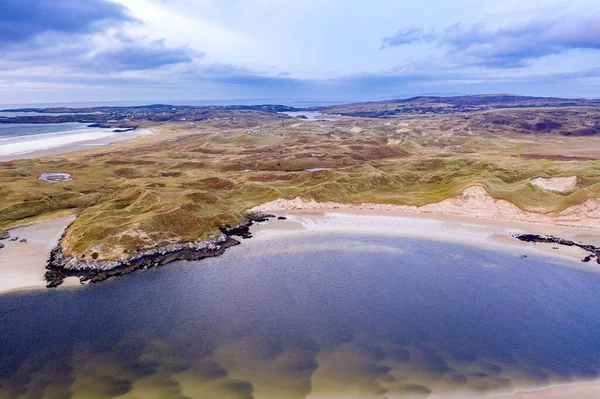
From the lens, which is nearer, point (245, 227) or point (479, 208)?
point (245, 227)

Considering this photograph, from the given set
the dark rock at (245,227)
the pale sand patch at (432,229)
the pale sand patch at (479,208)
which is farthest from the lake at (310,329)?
the pale sand patch at (479,208)

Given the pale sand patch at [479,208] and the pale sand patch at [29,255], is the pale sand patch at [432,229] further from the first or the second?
the pale sand patch at [29,255]

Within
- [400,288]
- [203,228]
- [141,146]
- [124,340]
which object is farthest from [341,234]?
[141,146]

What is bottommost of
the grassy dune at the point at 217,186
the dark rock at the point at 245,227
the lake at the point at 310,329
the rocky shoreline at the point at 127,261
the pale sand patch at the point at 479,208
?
the lake at the point at 310,329

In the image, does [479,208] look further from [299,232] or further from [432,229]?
[299,232]

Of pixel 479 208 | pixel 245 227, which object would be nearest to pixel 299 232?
pixel 245 227
